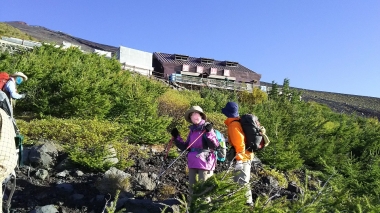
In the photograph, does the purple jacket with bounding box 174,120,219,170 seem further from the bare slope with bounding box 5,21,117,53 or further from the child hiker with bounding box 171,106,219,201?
the bare slope with bounding box 5,21,117,53

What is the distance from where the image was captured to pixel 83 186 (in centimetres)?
597

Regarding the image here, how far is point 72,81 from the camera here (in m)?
10.7

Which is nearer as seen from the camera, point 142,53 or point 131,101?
point 131,101

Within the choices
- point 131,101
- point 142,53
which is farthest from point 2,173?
point 142,53

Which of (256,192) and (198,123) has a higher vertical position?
(198,123)

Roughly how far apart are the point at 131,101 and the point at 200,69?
29.6 meters

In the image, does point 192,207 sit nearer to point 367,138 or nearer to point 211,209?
point 211,209

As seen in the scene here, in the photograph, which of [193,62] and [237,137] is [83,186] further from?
[193,62]

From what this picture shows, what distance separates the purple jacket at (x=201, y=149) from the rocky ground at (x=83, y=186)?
21.4 inches

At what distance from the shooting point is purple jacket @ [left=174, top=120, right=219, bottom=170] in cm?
488

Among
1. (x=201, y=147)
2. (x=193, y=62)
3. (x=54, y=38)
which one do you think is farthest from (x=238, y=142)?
(x=54, y=38)

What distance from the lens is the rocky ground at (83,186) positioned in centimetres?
508

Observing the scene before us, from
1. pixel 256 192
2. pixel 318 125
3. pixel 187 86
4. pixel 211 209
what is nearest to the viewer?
pixel 211 209

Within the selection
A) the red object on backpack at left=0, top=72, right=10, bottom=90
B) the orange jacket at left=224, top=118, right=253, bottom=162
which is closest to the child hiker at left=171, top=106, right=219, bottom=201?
the orange jacket at left=224, top=118, right=253, bottom=162
